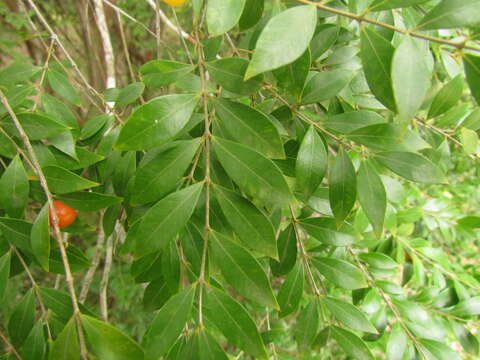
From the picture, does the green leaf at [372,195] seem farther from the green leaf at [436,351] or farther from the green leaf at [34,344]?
the green leaf at [34,344]

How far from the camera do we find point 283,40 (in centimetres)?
46

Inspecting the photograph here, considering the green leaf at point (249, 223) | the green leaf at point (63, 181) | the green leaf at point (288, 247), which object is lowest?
the green leaf at point (288, 247)

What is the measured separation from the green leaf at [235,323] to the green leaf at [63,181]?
0.36 meters

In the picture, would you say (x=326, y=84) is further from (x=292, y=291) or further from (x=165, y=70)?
(x=292, y=291)

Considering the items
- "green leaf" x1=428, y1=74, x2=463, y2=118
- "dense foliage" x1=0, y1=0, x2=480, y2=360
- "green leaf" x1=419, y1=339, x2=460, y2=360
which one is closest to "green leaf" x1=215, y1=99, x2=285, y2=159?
"dense foliage" x1=0, y1=0, x2=480, y2=360

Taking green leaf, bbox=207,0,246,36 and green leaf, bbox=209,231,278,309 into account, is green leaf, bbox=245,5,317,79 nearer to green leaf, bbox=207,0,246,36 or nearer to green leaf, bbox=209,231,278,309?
green leaf, bbox=207,0,246,36

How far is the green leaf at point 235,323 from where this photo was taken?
57 cm

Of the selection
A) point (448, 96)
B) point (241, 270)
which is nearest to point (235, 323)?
point (241, 270)

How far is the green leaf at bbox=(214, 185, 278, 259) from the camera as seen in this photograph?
2.03ft

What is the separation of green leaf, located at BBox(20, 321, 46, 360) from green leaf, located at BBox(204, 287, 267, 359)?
1.30 ft

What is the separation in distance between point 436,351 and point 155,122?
38.0 inches

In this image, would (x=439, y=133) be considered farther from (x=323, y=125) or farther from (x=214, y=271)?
(x=214, y=271)

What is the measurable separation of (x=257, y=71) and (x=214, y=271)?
55cm

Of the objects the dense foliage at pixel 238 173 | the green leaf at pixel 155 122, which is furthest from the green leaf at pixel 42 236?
the green leaf at pixel 155 122
